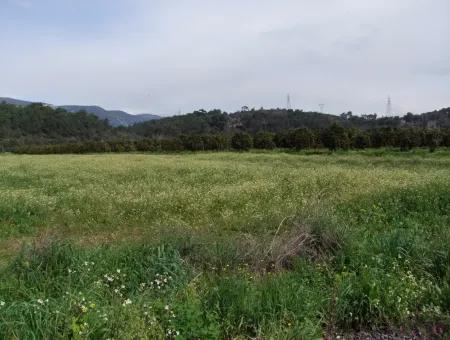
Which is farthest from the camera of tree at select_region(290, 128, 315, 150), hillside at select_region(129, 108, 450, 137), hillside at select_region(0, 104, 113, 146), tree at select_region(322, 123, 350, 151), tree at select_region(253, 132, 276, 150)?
hillside at select_region(0, 104, 113, 146)

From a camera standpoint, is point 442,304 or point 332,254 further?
point 332,254

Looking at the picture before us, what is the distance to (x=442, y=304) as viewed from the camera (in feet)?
16.8

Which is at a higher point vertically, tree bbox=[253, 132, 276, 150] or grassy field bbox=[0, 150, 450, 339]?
tree bbox=[253, 132, 276, 150]

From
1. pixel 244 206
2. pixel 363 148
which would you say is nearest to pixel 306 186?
pixel 244 206

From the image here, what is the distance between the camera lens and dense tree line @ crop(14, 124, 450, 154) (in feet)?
→ 168

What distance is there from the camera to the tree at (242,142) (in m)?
65.5

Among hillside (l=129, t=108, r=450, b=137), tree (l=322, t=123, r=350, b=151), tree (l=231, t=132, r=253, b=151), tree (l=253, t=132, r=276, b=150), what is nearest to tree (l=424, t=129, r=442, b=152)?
tree (l=322, t=123, r=350, b=151)

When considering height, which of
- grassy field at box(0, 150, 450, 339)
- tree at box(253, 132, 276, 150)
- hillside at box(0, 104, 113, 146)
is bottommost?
grassy field at box(0, 150, 450, 339)

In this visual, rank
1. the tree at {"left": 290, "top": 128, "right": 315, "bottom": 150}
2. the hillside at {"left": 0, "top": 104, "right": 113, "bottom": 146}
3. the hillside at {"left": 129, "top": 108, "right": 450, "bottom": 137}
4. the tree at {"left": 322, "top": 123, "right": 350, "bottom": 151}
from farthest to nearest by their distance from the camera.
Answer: the hillside at {"left": 0, "top": 104, "right": 113, "bottom": 146}, the hillside at {"left": 129, "top": 108, "right": 450, "bottom": 137}, the tree at {"left": 290, "top": 128, "right": 315, "bottom": 150}, the tree at {"left": 322, "top": 123, "right": 350, "bottom": 151}

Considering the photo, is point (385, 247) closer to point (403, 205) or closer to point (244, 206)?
point (403, 205)

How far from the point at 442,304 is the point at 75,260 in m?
4.63

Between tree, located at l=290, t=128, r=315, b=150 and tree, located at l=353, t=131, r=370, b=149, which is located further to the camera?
tree, located at l=290, t=128, r=315, b=150

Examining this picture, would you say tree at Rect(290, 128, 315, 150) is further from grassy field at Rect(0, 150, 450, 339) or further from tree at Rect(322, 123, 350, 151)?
grassy field at Rect(0, 150, 450, 339)

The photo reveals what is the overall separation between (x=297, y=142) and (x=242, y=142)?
9.22 m
